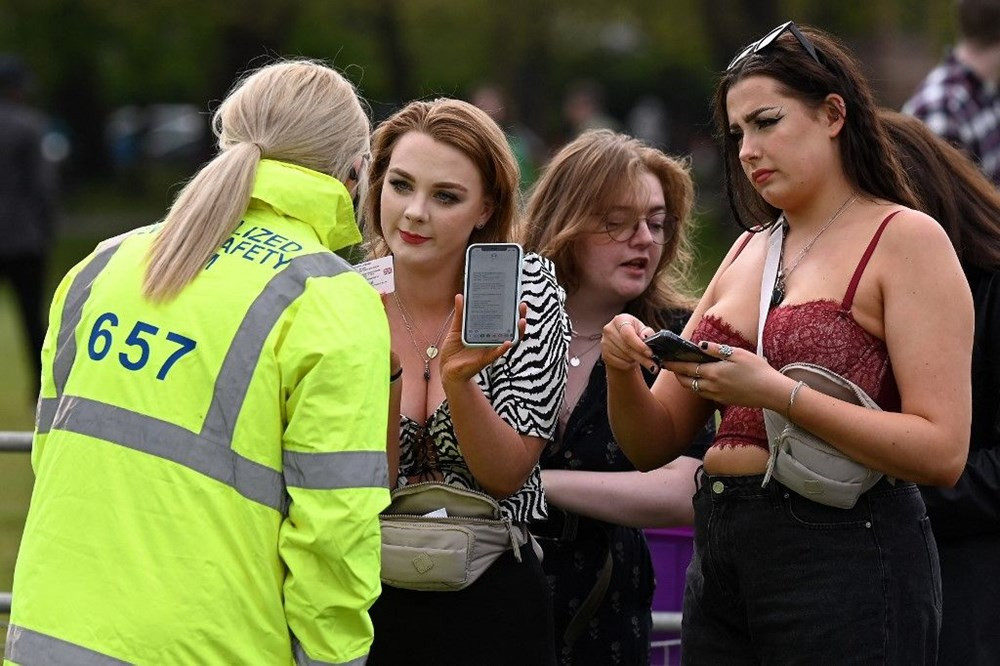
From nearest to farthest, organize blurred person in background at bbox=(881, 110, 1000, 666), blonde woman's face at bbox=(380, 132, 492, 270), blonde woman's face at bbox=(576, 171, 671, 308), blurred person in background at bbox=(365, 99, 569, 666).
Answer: blurred person in background at bbox=(365, 99, 569, 666) < blonde woman's face at bbox=(380, 132, 492, 270) < blurred person in background at bbox=(881, 110, 1000, 666) < blonde woman's face at bbox=(576, 171, 671, 308)

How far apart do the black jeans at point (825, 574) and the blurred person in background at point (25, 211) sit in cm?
952

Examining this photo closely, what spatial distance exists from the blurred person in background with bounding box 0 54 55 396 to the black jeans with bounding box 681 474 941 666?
9518 mm

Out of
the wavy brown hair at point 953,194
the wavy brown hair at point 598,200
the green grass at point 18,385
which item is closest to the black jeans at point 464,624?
the wavy brown hair at point 598,200

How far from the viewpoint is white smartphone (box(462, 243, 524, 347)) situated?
347cm

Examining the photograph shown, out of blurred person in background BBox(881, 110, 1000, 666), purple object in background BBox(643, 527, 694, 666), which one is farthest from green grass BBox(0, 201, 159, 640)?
blurred person in background BBox(881, 110, 1000, 666)

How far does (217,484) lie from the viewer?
3031 mm

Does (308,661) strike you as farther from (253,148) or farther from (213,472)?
(253,148)

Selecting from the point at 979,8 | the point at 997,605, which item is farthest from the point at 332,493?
the point at 979,8

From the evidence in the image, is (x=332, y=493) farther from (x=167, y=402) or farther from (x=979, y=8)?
(x=979, y=8)

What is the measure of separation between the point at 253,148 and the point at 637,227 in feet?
4.66

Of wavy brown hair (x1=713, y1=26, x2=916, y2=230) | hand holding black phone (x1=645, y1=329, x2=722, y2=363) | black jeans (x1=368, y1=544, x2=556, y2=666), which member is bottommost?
black jeans (x1=368, y1=544, x2=556, y2=666)

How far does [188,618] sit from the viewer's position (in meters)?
3.01

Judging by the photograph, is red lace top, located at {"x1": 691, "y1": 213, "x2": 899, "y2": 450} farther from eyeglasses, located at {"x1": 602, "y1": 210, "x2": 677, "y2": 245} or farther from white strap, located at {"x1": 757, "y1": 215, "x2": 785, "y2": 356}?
eyeglasses, located at {"x1": 602, "y1": 210, "x2": 677, "y2": 245}

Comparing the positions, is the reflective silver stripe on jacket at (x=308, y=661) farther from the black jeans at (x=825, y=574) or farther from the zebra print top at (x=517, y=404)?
the black jeans at (x=825, y=574)
